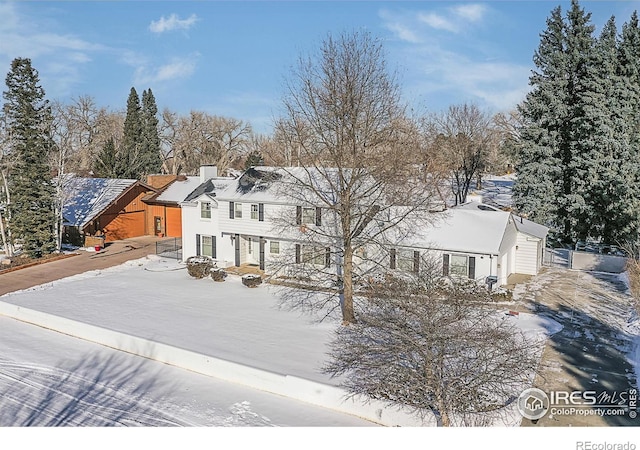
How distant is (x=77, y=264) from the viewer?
2856 cm

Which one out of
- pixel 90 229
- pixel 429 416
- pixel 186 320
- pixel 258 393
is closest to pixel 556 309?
pixel 429 416

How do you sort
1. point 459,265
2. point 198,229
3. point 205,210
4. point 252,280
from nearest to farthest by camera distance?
point 459,265, point 252,280, point 205,210, point 198,229

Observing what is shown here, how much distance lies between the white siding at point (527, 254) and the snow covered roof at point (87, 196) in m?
25.4

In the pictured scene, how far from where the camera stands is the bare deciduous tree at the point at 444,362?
10.7 m

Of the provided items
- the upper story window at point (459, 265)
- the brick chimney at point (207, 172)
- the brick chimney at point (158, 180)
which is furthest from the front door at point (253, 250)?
the brick chimney at point (158, 180)

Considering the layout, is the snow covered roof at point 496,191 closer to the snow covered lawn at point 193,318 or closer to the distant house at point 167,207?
the distant house at point 167,207

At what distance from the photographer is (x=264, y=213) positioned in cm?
2606

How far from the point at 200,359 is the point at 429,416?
6969mm

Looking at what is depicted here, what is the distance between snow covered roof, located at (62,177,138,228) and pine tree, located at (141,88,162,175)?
16.0m

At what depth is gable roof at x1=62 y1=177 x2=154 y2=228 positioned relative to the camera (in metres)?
32.8

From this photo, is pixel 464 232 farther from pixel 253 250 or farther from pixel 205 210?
pixel 205 210

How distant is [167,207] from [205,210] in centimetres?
920

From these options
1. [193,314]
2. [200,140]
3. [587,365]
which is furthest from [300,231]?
[200,140]
